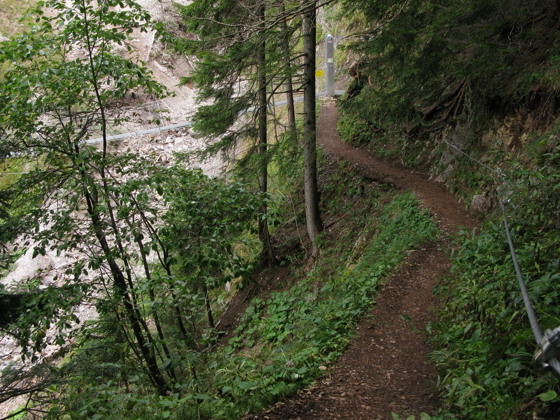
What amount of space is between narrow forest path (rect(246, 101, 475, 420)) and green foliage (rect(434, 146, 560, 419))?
0.29 m

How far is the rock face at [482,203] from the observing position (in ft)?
26.8

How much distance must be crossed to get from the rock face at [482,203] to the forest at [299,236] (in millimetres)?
45

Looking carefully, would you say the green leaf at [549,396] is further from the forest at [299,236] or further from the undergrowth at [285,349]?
the undergrowth at [285,349]

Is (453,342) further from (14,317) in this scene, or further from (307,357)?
(14,317)

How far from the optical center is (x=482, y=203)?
8.43m

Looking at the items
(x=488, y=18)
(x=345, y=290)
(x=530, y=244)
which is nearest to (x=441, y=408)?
(x=530, y=244)

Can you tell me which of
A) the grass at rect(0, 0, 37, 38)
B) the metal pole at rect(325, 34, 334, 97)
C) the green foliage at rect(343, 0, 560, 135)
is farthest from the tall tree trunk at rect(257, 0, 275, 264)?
the grass at rect(0, 0, 37, 38)

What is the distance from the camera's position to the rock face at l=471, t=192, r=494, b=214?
817 cm

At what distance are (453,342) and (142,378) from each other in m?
4.32

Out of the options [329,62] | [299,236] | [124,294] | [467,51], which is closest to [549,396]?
[124,294]

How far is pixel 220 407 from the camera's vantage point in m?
3.75

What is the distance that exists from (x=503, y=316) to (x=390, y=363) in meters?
1.36

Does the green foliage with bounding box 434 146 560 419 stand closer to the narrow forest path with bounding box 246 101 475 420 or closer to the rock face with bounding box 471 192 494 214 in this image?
the narrow forest path with bounding box 246 101 475 420

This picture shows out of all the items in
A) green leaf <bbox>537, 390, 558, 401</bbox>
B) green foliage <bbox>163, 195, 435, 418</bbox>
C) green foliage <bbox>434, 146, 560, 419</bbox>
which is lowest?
green foliage <bbox>163, 195, 435, 418</bbox>
